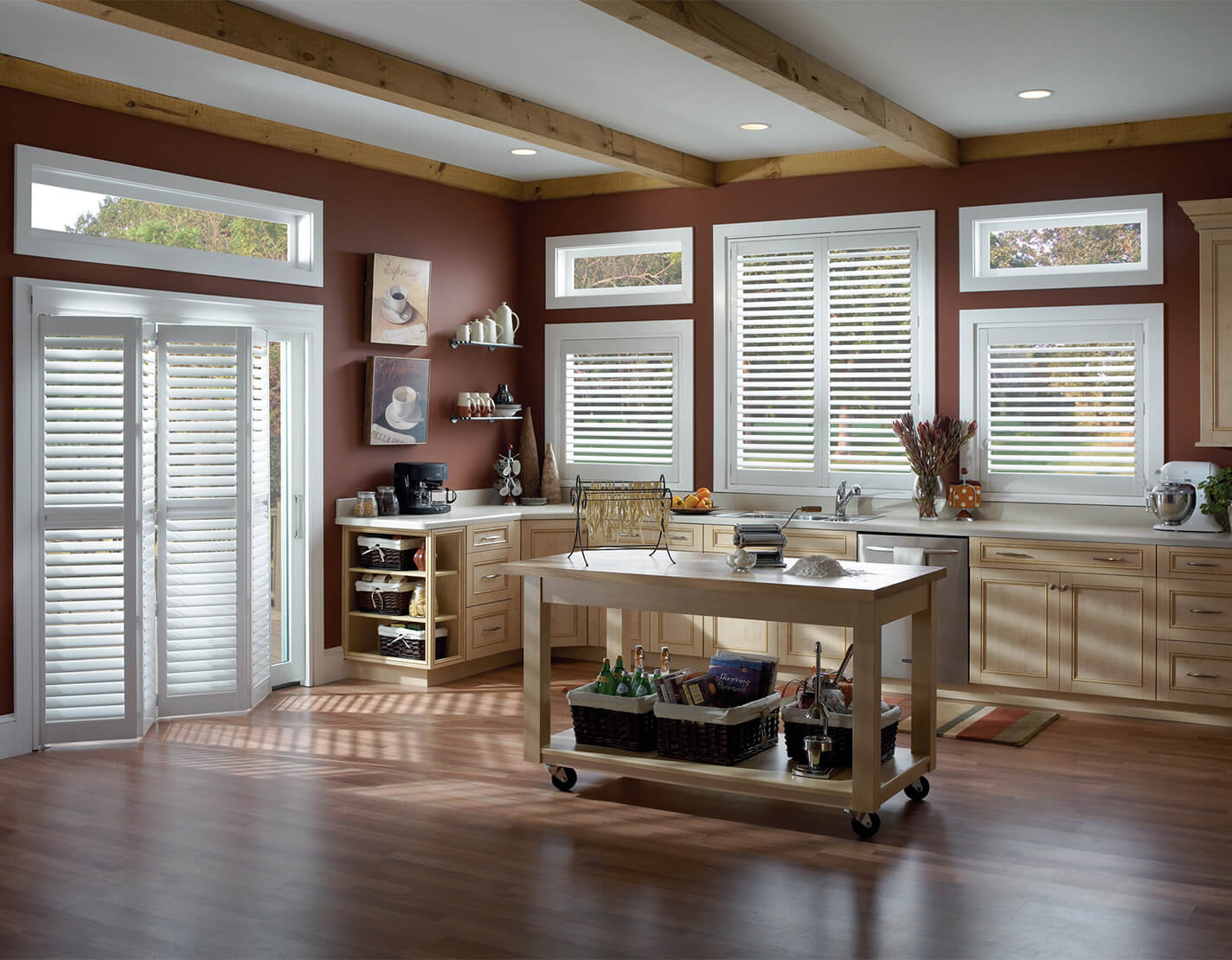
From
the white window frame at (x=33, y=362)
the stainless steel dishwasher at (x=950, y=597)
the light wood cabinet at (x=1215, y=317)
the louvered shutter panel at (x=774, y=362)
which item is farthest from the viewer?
the louvered shutter panel at (x=774, y=362)

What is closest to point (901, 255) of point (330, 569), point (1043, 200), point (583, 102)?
point (1043, 200)

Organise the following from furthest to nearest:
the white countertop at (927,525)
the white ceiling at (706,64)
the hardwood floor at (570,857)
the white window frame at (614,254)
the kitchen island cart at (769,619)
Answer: the white window frame at (614,254) → the white countertop at (927,525) → the white ceiling at (706,64) → the kitchen island cart at (769,619) → the hardwood floor at (570,857)

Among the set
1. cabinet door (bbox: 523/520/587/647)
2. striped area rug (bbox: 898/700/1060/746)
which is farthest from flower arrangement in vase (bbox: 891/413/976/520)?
cabinet door (bbox: 523/520/587/647)

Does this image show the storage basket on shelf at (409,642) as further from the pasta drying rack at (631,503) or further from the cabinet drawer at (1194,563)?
the cabinet drawer at (1194,563)


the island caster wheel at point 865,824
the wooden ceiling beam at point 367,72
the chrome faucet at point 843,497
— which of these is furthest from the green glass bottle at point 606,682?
the wooden ceiling beam at point 367,72

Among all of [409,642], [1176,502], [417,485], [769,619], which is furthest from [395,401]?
[1176,502]

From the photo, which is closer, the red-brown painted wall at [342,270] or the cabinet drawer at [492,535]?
the red-brown painted wall at [342,270]

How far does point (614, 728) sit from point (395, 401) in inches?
118

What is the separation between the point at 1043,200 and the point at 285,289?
4.03 meters

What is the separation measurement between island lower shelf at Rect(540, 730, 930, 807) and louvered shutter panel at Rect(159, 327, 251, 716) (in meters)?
1.98

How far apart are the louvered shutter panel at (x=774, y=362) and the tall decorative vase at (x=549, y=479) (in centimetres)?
117

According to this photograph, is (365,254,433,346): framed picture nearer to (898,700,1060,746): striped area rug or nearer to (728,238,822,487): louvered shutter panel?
(728,238,822,487): louvered shutter panel

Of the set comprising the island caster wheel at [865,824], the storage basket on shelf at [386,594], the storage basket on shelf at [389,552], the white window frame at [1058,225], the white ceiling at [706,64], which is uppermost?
the white ceiling at [706,64]

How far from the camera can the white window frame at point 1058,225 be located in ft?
20.4
